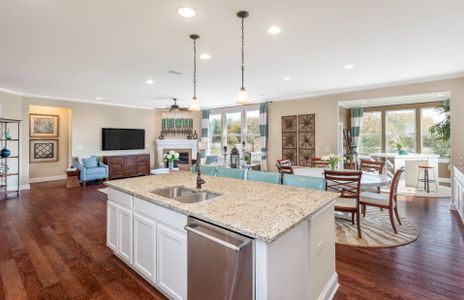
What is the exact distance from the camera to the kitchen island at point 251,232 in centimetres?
141

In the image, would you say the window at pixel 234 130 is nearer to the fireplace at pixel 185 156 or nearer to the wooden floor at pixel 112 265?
the fireplace at pixel 185 156

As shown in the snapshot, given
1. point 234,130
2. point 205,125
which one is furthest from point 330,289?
point 205,125

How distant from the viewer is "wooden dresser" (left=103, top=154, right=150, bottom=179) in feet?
25.5

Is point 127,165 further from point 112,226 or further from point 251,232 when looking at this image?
point 251,232

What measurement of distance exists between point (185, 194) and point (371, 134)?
7791mm

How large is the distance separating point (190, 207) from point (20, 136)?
6819mm

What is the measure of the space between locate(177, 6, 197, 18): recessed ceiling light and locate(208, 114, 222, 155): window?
6570mm

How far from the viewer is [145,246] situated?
220cm

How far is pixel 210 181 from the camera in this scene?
296 centimetres

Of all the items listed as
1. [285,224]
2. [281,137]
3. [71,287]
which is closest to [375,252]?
[285,224]

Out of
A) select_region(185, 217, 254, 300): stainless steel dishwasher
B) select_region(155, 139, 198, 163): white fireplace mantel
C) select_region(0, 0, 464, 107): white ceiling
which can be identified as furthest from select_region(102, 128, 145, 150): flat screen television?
select_region(185, 217, 254, 300): stainless steel dishwasher

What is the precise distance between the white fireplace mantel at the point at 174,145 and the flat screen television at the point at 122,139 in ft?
2.00

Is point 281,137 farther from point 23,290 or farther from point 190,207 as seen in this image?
point 23,290

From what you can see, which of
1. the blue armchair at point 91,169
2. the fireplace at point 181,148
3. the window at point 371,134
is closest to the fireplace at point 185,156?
the fireplace at point 181,148
